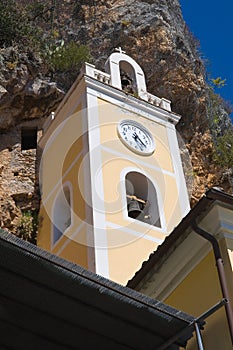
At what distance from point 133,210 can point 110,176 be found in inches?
31.5

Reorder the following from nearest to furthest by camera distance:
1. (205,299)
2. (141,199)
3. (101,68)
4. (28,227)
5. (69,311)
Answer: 1. (69,311)
2. (205,299)
3. (141,199)
4. (28,227)
5. (101,68)

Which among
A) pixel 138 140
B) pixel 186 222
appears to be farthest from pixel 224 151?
pixel 186 222

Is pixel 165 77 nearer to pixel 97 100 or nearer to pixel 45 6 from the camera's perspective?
pixel 97 100

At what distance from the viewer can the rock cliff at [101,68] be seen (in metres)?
15.8

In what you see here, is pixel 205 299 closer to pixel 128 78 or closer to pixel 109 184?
pixel 109 184

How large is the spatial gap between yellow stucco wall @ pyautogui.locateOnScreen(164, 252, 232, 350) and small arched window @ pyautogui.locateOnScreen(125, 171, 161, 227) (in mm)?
5552

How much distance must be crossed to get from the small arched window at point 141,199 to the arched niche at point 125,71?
102 inches

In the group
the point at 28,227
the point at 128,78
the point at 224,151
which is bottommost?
the point at 28,227

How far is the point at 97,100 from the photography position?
47.1ft

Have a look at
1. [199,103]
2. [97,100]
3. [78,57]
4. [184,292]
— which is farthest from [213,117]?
[184,292]

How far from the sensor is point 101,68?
18.6 meters

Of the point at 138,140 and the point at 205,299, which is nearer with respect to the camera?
the point at 205,299

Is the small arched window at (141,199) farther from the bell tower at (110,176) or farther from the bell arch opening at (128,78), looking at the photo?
the bell arch opening at (128,78)

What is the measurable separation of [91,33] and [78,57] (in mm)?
1955
